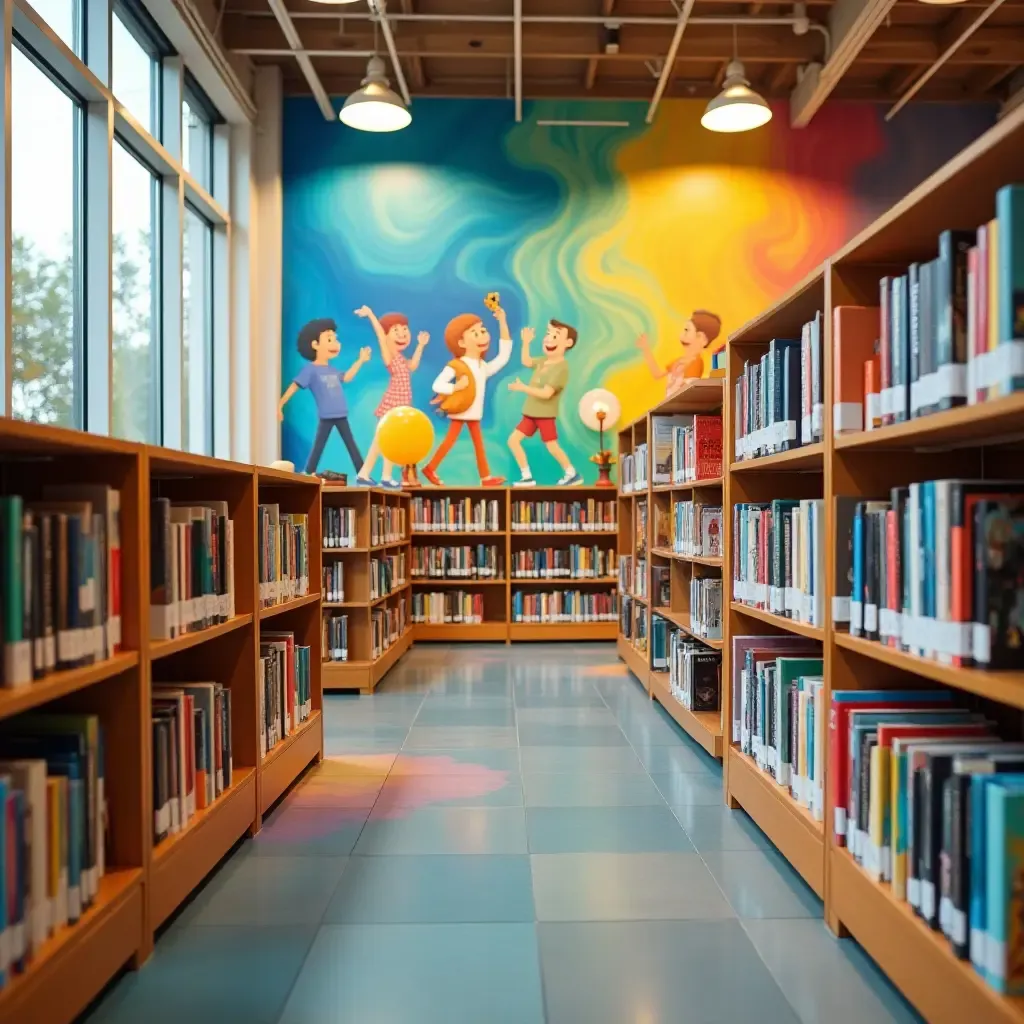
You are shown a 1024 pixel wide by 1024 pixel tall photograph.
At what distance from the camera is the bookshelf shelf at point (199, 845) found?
2289 millimetres

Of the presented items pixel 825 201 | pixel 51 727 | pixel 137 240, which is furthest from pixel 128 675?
pixel 825 201

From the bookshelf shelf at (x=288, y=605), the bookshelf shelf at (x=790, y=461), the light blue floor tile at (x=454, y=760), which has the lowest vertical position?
the light blue floor tile at (x=454, y=760)

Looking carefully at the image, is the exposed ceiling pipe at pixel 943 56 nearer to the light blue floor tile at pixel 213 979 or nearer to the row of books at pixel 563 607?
the row of books at pixel 563 607

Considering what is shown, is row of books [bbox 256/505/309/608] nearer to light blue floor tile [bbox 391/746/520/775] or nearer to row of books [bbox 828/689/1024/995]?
light blue floor tile [bbox 391/746/520/775]

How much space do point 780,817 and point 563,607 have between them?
17.0 ft

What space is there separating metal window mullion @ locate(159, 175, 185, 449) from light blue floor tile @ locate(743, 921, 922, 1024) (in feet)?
19.3

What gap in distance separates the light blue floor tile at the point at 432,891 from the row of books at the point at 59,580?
39.8 inches

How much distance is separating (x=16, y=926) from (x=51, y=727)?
48 cm

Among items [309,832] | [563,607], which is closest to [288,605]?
[309,832]

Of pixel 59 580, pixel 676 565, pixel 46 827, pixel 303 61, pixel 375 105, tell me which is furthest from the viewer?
pixel 303 61

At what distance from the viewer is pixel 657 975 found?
213 cm

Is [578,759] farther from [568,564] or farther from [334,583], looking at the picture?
[568,564]

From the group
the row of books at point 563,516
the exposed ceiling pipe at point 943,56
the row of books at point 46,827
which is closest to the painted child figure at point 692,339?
the row of books at point 563,516

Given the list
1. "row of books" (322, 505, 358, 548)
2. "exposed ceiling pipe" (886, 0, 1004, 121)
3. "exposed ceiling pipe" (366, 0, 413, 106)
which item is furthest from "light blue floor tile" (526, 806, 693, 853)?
"exposed ceiling pipe" (886, 0, 1004, 121)
